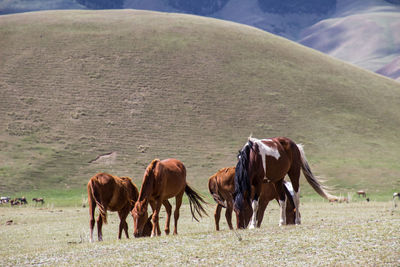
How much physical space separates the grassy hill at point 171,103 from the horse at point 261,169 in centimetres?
4065

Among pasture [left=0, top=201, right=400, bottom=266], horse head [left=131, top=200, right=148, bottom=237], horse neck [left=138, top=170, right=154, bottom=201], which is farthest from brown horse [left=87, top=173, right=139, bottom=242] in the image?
pasture [left=0, top=201, right=400, bottom=266]

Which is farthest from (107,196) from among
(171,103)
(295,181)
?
(171,103)

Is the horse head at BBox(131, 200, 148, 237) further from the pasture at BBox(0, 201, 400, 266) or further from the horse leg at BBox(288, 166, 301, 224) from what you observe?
the horse leg at BBox(288, 166, 301, 224)

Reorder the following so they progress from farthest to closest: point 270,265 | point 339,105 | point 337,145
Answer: point 339,105 < point 337,145 < point 270,265

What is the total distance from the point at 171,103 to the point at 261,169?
6647 cm

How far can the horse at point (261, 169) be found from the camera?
1638cm

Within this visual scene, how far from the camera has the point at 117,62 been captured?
92312 mm

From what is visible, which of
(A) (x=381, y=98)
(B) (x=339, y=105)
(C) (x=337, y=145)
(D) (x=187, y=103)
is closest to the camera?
(C) (x=337, y=145)

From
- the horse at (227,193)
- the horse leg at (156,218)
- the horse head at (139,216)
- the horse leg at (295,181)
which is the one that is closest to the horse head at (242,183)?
the horse leg at (295,181)

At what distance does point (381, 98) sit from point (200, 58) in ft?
102

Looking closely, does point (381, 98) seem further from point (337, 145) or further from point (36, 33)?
point (36, 33)

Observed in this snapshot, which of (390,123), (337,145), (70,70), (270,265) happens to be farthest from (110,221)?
(390,123)

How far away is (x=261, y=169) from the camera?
16.7 m

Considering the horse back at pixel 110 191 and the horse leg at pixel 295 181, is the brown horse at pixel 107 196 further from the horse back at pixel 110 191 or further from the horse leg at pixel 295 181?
the horse leg at pixel 295 181
